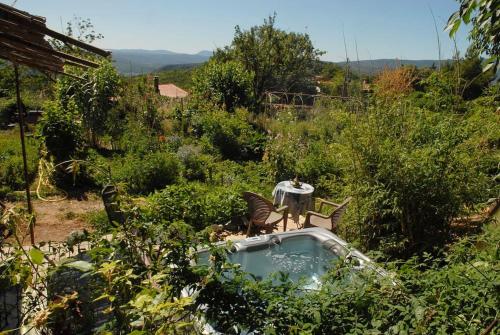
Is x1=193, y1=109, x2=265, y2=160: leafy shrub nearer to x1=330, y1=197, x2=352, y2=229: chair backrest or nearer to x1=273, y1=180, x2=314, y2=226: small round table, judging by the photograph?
x1=273, y1=180, x2=314, y2=226: small round table

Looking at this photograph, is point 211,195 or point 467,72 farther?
point 467,72

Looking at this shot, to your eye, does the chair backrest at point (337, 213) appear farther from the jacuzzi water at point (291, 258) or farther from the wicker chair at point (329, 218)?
the jacuzzi water at point (291, 258)

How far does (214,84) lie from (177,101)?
1.51 meters

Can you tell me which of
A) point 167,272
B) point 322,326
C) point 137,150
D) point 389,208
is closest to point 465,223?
point 389,208

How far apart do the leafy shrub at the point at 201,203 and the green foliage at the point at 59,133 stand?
2.76m

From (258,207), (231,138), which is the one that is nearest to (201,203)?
(258,207)

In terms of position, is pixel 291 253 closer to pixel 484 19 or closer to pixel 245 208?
pixel 245 208

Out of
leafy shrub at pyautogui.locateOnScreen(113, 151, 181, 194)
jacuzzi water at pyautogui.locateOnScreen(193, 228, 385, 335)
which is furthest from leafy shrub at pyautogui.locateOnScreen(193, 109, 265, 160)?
jacuzzi water at pyautogui.locateOnScreen(193, 228, 385, 335)

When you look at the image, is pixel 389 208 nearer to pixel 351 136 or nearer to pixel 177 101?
pixel 351 136

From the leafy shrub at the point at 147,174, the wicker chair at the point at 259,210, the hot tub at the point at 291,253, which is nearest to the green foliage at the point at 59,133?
the leafy shrub at the point at 147,174

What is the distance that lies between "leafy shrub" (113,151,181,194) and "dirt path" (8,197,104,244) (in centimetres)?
62

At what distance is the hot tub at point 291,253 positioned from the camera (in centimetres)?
472

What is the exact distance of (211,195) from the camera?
5742 mm

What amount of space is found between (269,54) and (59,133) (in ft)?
42.5
